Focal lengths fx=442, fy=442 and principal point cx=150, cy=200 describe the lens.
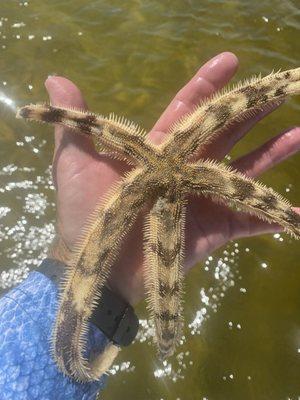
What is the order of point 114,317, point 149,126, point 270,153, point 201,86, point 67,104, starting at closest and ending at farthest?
point 114,317
point 67,104
point 270,153
point 201,86
point 149,126

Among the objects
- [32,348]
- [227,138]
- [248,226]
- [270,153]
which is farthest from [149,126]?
[32,348]

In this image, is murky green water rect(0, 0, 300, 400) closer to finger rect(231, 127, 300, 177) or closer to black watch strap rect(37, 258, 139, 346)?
black watch strap rect(37, 258, 139, 346)

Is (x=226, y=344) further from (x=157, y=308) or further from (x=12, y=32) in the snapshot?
(x=12, y=32)

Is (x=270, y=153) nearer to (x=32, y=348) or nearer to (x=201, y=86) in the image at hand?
(x=201, y=86)

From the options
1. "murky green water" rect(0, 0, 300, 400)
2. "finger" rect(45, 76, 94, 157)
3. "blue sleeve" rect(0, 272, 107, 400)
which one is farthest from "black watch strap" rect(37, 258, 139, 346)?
"finger" rect(45, 76, 94, 157)

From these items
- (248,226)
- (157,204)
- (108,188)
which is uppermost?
(157,204)

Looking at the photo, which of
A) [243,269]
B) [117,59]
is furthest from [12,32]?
[243,269]
